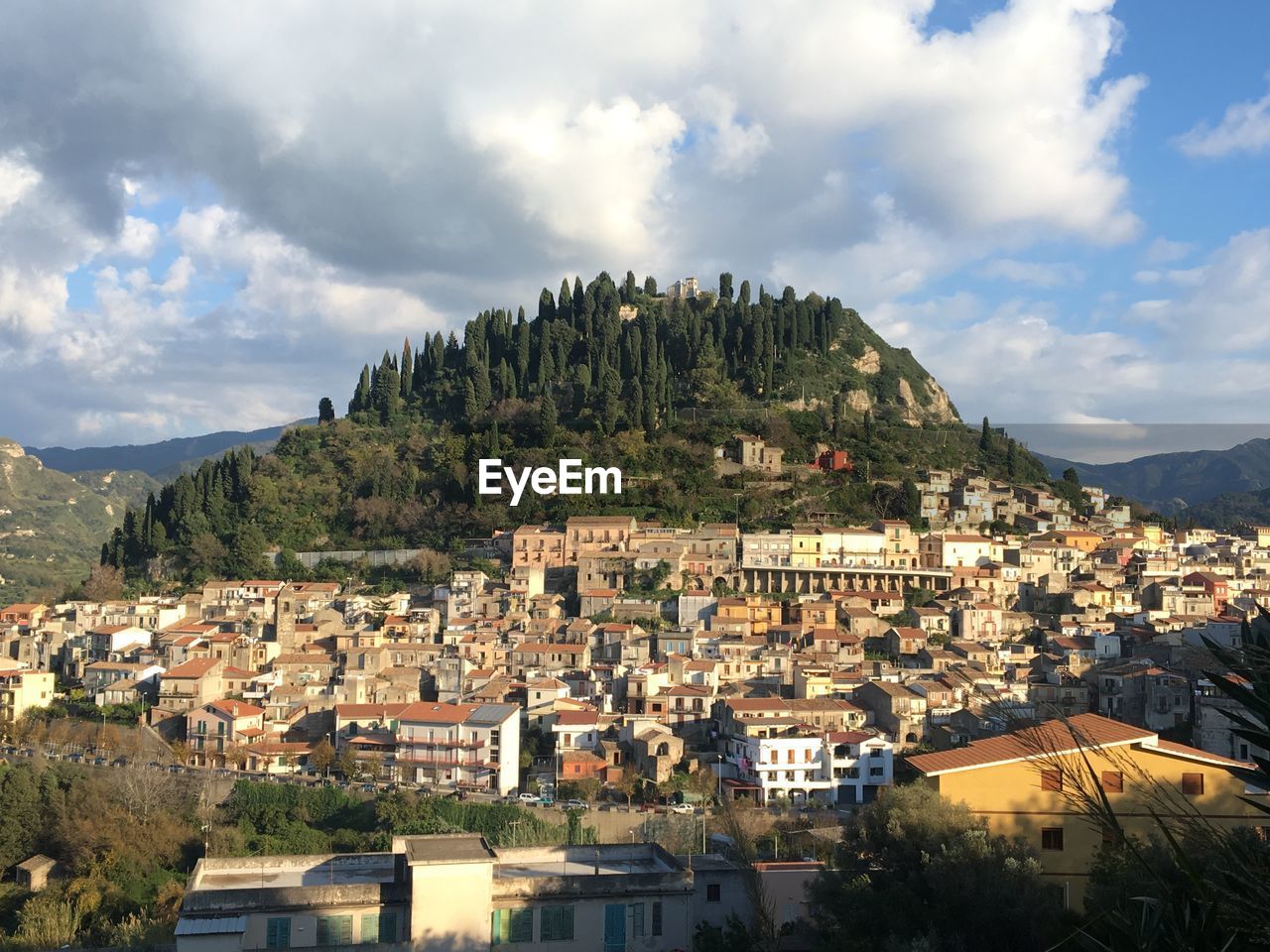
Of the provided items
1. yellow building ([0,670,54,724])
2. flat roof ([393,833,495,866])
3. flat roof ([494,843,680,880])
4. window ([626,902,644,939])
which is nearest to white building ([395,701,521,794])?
yellow building ([0,670,54,724])

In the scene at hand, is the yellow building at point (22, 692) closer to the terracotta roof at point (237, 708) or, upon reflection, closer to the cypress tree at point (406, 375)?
the terracotta roof at point (237, 708)

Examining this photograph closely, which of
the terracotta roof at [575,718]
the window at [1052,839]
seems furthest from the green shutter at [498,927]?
the terracotta roof at [575,718]

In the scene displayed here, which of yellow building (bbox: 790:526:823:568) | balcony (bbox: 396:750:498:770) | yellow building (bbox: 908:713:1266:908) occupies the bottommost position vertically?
balcony (bbox: 396:750:498:770)

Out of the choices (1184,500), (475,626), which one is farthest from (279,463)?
(1184,500)

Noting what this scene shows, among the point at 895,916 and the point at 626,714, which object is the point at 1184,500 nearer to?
the point at 626,714

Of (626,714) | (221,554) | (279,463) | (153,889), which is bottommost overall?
(153,889)

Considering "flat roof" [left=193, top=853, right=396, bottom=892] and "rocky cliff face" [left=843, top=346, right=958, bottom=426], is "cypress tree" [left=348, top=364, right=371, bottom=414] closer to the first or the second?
"rocky cliff face" [left=843, top=346, right=958, bottom=426]

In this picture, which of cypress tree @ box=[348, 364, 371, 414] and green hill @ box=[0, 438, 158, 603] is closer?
cypress tree @ box=[348, 364, 371, 414]
